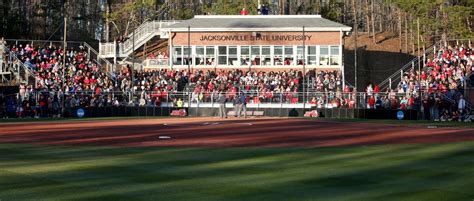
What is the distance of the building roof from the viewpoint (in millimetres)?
64312

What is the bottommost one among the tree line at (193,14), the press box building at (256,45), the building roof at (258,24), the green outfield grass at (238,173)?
the green outfield grass at (238,173)

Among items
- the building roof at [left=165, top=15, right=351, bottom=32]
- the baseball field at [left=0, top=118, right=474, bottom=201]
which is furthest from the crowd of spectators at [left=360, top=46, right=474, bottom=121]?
the baseball field at [left=0, top=118, right=474, bottom=201]

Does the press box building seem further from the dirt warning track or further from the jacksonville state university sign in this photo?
the dirt warning track

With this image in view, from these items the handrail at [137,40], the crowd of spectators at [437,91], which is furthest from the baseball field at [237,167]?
the handrail at [137,40]

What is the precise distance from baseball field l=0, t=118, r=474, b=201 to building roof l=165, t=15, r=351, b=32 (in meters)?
38.0

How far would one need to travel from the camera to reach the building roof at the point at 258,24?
2532 inches

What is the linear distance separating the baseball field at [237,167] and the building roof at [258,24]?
125 feet

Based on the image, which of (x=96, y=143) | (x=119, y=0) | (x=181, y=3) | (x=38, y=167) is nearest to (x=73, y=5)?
(x=119, y=0)

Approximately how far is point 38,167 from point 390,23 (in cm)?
10307

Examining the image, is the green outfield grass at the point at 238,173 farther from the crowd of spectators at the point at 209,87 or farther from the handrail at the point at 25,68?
the handrail at the point at 25,68

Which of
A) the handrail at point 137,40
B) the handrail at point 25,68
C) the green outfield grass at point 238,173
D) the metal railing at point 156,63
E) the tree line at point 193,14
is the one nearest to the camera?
the green outfield grass at point 238,173

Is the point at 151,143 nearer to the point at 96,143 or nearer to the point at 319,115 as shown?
the point at 96,143

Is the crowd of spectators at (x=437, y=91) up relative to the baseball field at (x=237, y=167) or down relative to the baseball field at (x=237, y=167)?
up

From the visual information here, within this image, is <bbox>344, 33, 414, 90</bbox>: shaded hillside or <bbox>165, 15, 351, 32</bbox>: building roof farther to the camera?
<bbox>344, 33, 414, 90</bbox>: shaded hillside
